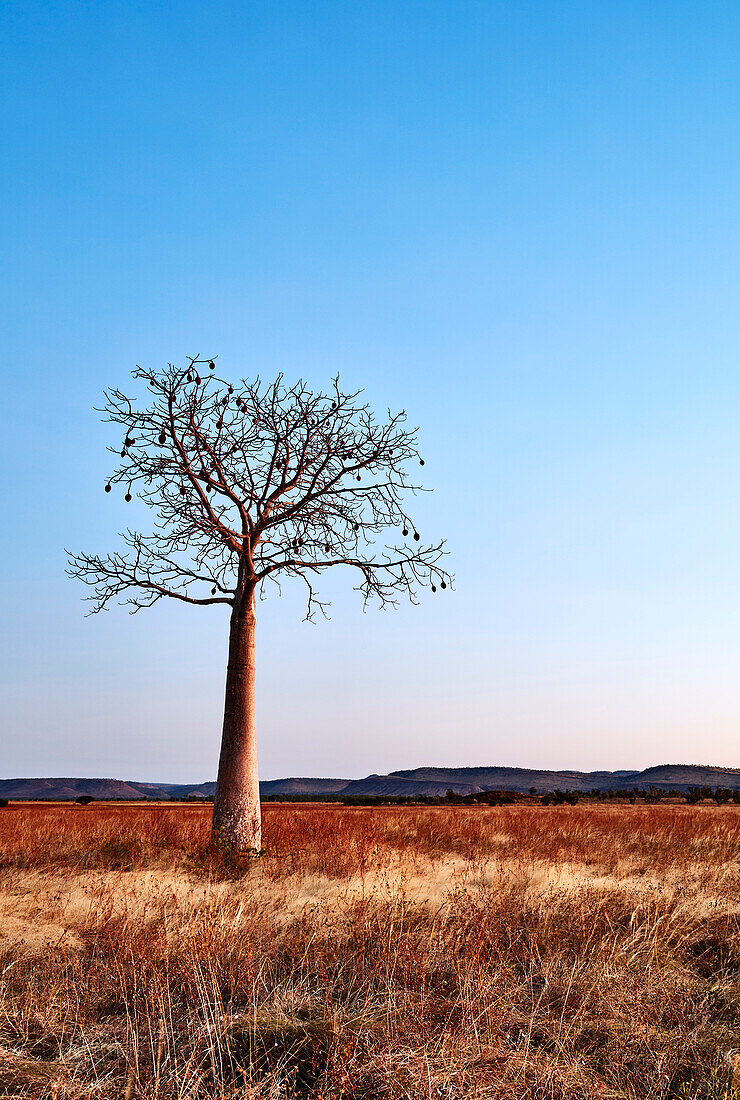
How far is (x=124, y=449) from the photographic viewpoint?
Answer: 41.1ft

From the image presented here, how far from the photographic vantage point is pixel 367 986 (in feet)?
16.3

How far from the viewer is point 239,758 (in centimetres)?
1187

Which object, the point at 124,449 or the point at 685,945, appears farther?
the point at 124,449

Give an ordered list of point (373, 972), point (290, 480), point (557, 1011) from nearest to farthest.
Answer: point (557, 1011) < point (373, 972) < point (290, 480)

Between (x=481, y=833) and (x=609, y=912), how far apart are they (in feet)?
27.8

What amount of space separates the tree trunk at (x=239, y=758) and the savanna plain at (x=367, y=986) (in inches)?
71.7

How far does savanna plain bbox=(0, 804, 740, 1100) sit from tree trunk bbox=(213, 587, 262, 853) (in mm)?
1822

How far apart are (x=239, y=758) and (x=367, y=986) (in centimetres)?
718

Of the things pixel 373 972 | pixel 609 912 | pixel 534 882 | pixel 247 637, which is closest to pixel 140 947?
pixel 373 972

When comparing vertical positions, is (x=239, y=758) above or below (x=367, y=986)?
above

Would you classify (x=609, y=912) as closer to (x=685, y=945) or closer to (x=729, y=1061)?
(x=685, y=945)

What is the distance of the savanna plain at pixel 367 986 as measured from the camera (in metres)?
3.66

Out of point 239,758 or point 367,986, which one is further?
point 239,758

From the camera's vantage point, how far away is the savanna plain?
3.66 metres
